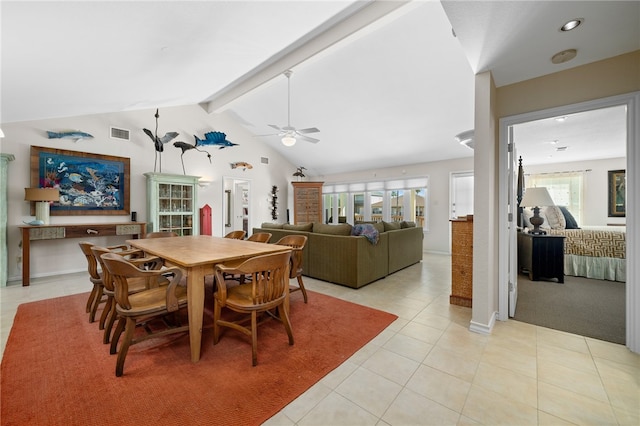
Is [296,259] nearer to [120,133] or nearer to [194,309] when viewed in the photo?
[194,309]

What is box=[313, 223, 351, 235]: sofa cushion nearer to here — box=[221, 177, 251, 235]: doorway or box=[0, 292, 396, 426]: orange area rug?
box=[0, 292, 396, 426]: orange area rug

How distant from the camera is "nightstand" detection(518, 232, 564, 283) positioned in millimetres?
3900

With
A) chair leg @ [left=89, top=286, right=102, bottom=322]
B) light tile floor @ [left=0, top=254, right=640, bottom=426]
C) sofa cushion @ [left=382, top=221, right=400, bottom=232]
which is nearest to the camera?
light tile floor @ [left=0, top=254, right=640, bottom=426]

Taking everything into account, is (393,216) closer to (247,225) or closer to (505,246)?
(247,225)

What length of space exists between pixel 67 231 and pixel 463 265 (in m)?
Answer: 5.86

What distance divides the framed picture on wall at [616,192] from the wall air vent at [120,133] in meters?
10.7

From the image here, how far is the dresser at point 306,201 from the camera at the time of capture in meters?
8.24

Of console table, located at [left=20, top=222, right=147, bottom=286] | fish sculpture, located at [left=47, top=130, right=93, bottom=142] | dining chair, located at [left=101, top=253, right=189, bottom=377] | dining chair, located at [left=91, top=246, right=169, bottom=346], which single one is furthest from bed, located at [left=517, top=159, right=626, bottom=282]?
fish sculpture, located at [left=47, top=130, right=93, bottom=142]

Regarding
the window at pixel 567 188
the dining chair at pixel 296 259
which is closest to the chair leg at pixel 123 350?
the dining chair at pixel 296 259

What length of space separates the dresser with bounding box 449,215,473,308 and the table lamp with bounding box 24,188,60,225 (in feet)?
19.5

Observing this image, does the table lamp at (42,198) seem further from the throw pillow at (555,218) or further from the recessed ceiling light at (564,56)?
the throw pillow at (555,218)

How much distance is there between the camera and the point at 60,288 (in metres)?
3.69

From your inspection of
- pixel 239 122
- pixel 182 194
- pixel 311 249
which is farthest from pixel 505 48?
pixel 239 122

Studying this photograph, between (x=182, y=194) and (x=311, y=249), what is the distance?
11.2 ft
